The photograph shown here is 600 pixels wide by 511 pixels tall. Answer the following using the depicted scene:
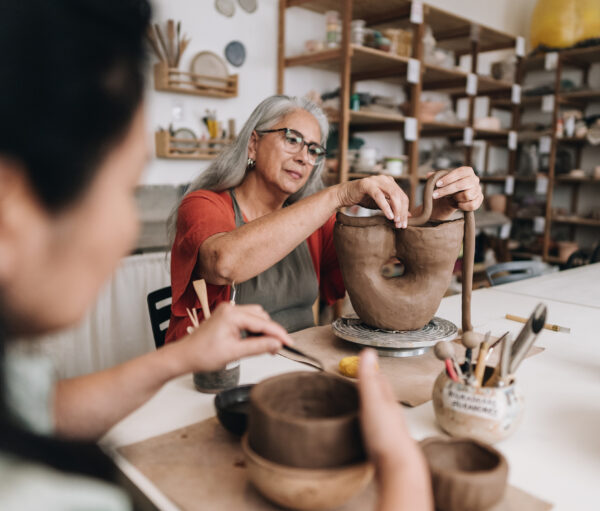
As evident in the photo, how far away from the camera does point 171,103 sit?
10.3 feet

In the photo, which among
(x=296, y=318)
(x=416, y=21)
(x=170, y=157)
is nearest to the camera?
(x=296, y=318)

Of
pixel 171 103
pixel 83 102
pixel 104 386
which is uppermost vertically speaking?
pixel 171 103

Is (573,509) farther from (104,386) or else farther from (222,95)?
(222,95)

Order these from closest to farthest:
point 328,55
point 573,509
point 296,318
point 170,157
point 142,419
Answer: point 573,509 < point 142,419 < point 296,318 < point 170,157 < point 328,55

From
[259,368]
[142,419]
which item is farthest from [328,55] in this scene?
[142,419]

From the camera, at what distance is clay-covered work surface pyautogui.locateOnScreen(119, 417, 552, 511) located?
2.20 ft

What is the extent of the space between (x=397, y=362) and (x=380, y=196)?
Answer: 1.39 feet

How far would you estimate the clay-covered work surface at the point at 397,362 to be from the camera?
3.41 feet

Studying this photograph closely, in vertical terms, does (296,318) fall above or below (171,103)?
below

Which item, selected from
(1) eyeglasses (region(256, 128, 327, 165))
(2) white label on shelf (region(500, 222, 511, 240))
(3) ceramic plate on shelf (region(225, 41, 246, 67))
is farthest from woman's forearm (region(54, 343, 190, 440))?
(2) white label on shelf (region(500, 222, 511, 240))

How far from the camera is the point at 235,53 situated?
3416mm

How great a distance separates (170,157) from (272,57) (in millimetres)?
1147

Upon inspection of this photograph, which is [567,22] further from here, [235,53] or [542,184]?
[235,53]

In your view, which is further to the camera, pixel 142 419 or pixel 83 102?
pixel 142 419
